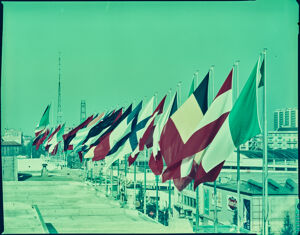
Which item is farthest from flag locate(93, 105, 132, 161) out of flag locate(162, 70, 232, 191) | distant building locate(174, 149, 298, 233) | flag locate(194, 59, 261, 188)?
flag locate(194, 59, 261, 188)

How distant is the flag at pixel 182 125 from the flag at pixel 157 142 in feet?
6.08

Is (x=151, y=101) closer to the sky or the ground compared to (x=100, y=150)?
closer to the sky

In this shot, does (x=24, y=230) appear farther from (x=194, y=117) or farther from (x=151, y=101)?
(x=151, y=101)

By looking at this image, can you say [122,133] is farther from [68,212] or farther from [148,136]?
[68,212]

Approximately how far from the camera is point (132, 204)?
77.2 ft

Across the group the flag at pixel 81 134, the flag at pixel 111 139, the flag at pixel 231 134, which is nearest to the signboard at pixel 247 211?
the flag at pixel 81 134

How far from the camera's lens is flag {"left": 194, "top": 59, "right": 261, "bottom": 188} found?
38.5ft

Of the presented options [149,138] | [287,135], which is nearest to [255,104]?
[149,138]

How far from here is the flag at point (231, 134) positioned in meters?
11.7

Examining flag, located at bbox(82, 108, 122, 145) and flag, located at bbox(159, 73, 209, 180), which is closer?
flag, located at bbox(159, 73, 209, 180)

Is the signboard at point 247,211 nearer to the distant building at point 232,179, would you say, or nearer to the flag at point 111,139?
the distant building at point 232,179

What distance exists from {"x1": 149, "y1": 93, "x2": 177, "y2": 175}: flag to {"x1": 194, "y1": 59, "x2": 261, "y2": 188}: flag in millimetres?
2880

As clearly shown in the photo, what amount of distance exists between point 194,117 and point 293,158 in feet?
142

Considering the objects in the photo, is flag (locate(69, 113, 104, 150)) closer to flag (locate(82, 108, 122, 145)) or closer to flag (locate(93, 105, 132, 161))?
flag (locate(82, 108, 122, 145))
